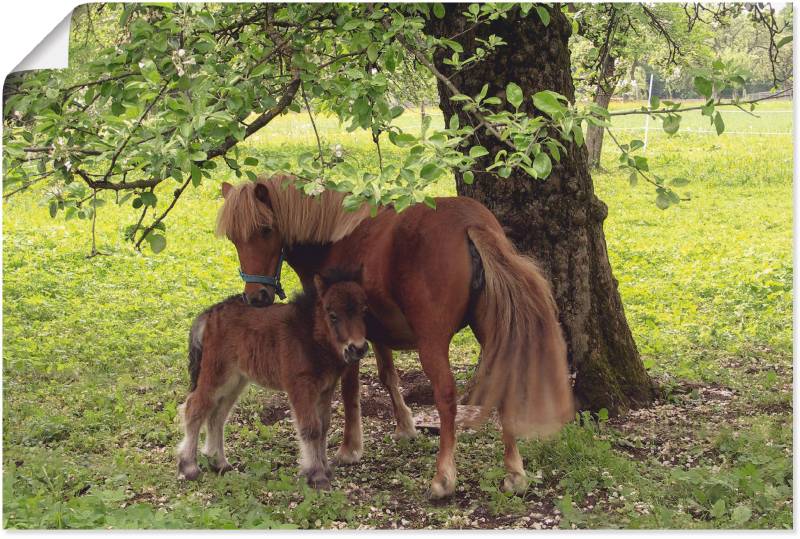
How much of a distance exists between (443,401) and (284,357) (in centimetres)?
82

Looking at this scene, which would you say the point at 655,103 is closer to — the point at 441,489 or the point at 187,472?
the point at 441,489

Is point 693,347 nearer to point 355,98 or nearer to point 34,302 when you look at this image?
point 355,98

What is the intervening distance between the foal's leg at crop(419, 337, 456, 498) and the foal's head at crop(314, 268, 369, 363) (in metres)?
0.33

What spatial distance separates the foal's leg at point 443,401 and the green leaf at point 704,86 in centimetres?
164

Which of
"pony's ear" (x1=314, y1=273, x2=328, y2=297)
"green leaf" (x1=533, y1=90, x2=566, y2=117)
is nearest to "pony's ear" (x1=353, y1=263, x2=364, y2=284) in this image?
"pony's ear" (x1=314, y1=273, x2=328, y2=297)

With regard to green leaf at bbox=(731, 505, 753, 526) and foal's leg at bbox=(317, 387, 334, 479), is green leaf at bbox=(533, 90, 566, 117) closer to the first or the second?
foal's leg at bbox=(317, 387, 334, 479)

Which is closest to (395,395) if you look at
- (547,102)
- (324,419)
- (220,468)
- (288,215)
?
(324,419)

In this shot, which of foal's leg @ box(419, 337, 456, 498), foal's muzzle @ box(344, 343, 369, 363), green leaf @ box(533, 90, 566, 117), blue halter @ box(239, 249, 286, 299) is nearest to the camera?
green leaf @ box(533, 90, 566, 117)

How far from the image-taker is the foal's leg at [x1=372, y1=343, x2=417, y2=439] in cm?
520

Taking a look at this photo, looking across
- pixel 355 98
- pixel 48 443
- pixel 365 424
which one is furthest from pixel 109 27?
pixel 365 424

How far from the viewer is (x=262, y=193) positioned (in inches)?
179

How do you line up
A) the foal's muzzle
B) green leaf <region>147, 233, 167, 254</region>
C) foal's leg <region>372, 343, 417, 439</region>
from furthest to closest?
1. foal's leg <region>372, 343, 417, 439</region>
2. green leaf <region>147, 233, 167, 254</region>
3. the foal's muzzle

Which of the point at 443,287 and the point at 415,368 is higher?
the point at 443,287

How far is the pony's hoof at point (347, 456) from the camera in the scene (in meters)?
5.02
